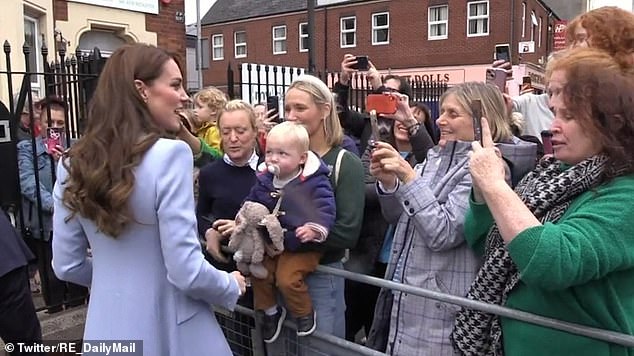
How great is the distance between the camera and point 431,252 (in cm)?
226

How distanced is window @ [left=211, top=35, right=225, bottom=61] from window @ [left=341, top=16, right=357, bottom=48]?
9229 mm

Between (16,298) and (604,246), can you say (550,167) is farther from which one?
(16,298)

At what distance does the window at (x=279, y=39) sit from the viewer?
32562 millimetres

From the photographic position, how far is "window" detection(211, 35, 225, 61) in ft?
117

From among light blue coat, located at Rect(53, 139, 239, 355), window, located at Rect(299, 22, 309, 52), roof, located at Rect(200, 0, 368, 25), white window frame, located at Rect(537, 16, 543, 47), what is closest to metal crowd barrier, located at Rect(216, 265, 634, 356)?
light blue coat, located at Rect(53, 139, 239, 355)

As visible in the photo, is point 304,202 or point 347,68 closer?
point 304,202

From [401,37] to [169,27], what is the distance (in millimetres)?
19792

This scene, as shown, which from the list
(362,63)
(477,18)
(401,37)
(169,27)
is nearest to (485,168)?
(362,63)

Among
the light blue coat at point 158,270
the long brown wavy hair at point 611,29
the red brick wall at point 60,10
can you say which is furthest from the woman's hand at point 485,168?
the red brick wall at point 60,10

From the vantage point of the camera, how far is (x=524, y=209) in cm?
155

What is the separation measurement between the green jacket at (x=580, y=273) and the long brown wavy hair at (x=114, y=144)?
1210mm

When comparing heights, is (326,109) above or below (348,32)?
below

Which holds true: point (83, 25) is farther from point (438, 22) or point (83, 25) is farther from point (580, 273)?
point (438, 22)

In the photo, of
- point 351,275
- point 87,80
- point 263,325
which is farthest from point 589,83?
point 87,80
